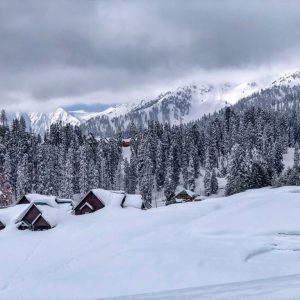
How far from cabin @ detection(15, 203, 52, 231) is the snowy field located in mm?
4610

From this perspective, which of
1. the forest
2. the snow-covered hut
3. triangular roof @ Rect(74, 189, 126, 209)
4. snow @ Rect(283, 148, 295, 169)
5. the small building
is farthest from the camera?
snow @ Rect(283, 148, 295, 169)

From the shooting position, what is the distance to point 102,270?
2316 cm

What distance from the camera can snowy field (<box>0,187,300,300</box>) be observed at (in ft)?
58.2

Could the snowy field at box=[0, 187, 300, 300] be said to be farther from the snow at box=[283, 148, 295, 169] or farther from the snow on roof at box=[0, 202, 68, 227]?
the snow at box=[283, 148, 295, 169]

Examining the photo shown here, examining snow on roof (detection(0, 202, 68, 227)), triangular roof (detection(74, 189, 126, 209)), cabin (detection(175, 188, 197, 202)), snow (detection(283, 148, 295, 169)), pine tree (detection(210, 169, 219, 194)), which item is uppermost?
snow (detection(283, 148, 295, 169))

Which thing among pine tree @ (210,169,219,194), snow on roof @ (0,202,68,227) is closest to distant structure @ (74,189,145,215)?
snow on roof @ (0,202,68,227)

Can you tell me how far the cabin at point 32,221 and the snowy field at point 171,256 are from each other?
461cm

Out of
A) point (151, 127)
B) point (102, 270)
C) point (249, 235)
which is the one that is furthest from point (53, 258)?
point (151, 127)

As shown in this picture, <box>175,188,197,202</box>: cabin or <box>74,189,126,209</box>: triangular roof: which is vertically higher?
<box>74,189,126,209</box>: triangular roof

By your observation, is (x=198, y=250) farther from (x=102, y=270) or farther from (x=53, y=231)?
(x=53, y=231)

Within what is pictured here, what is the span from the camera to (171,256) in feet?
76.1

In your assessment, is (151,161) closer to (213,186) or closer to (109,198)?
(213,186)

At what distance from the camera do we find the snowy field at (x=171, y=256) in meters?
17.8

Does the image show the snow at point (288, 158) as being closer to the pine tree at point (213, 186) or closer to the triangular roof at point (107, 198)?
the pine tree at point (213, 186)
